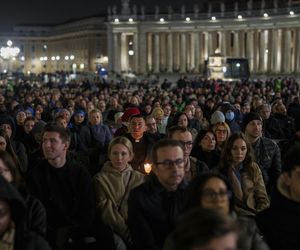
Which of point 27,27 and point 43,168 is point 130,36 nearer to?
point 27,27

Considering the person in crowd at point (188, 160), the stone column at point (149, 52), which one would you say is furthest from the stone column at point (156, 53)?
the person in crowd at point (188, 160)

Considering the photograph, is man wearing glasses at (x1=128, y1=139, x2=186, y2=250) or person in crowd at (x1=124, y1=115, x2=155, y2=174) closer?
man wearing glasses at (x1=128, y1=139, x2=186, y2=250)

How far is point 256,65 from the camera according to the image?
8750 cm

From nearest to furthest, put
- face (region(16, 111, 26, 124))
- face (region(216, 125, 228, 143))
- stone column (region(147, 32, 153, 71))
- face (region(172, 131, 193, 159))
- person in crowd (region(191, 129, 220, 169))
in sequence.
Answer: face (region(172, 131, 193, 159)) < person in crowd (region(191, 129, 220, 169)) < face (region(216, 125, 228, 143)) < face (region(16, 111, 26, 124)) < stone column (region(147, 32, 153, 71))

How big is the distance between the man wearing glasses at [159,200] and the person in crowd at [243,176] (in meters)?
1.60

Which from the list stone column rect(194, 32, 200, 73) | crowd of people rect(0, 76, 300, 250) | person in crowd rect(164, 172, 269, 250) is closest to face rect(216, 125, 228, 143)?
crowd of people rect(0, 76, 300, 250)

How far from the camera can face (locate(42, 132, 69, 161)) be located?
291 inches

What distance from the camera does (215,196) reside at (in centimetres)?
523

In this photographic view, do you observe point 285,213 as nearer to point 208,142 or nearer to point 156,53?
point 208,142

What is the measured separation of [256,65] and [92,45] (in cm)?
5174

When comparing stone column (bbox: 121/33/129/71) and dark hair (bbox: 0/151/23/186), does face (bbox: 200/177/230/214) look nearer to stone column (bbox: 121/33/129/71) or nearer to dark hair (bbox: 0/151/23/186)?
dark hair (bbox: 0/151/23/186)

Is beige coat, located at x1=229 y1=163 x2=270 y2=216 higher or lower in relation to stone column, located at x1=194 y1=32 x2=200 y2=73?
lower

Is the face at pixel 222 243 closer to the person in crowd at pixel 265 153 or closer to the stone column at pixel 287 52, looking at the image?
the person in crowd at pixel 265 153

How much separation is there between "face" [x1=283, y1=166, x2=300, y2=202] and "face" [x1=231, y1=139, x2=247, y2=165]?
2203 millimetres
